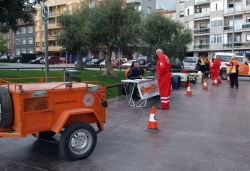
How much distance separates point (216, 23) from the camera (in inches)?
2121

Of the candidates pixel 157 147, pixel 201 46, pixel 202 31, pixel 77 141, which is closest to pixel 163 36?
pixel 157 147

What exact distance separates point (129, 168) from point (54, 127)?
4.55ft

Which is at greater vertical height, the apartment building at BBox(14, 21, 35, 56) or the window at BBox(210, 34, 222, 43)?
the apartment building at BBox(14, 21, 35, 56)

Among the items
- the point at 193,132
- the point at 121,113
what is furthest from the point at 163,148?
the point at 121,113

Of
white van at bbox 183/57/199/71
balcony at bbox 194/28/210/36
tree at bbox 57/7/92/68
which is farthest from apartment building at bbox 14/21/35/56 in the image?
white van at bbox 183/57/199/71

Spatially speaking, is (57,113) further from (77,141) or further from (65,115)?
(77,141)

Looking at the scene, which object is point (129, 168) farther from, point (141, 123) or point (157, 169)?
point (141, 123)

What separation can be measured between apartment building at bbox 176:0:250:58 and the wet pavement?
3984cm

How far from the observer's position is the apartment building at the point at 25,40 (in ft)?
250

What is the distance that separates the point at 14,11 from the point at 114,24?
7.92 metres

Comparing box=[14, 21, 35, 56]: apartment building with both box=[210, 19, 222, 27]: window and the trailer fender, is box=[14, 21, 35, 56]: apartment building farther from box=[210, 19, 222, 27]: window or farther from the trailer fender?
the trailer fender

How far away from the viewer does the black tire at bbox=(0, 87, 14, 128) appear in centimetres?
463

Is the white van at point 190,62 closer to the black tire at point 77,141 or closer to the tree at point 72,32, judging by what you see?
the tree at point 72,32

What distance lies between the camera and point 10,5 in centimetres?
1267
